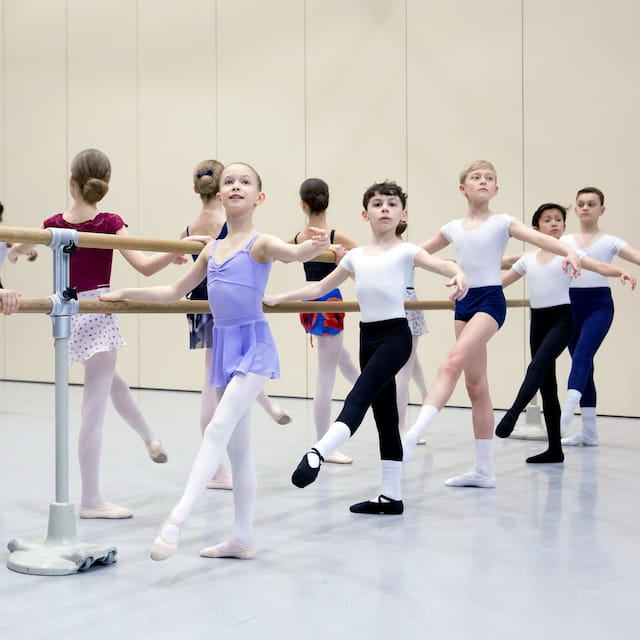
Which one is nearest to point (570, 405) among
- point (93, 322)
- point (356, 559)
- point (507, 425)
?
point (507, 425)

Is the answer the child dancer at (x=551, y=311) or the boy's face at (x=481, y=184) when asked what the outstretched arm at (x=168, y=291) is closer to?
the boy's face at (x=481, y=184)

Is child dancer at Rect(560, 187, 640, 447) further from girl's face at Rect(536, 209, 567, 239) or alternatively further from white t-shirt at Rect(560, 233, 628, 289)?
girl's face at Rect(536, 209, 567, 239)

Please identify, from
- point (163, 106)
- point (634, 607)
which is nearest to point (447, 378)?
point (634, 607)

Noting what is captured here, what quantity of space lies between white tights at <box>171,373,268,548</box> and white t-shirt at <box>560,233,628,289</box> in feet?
9.58

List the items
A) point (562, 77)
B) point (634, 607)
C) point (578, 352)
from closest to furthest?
point (634, 607)
point (578, 352)
point (562, 77)

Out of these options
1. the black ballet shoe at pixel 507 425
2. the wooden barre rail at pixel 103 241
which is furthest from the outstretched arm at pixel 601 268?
the wooden barre rail at pixel 103 241

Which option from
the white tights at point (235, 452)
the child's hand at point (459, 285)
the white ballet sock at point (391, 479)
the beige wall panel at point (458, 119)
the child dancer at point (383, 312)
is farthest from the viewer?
the beige wall panel at point (458, 119)

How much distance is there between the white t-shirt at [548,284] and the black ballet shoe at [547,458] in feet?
2.48

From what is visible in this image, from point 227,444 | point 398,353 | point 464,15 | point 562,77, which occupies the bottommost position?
point 227,444

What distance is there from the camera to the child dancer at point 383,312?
3.29 m

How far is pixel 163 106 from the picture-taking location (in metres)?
8.82

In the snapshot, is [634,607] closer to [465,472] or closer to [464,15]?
[465,472]

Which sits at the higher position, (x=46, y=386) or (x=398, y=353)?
(x=398, y=353)

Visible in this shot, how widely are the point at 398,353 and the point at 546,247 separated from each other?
0.85m
